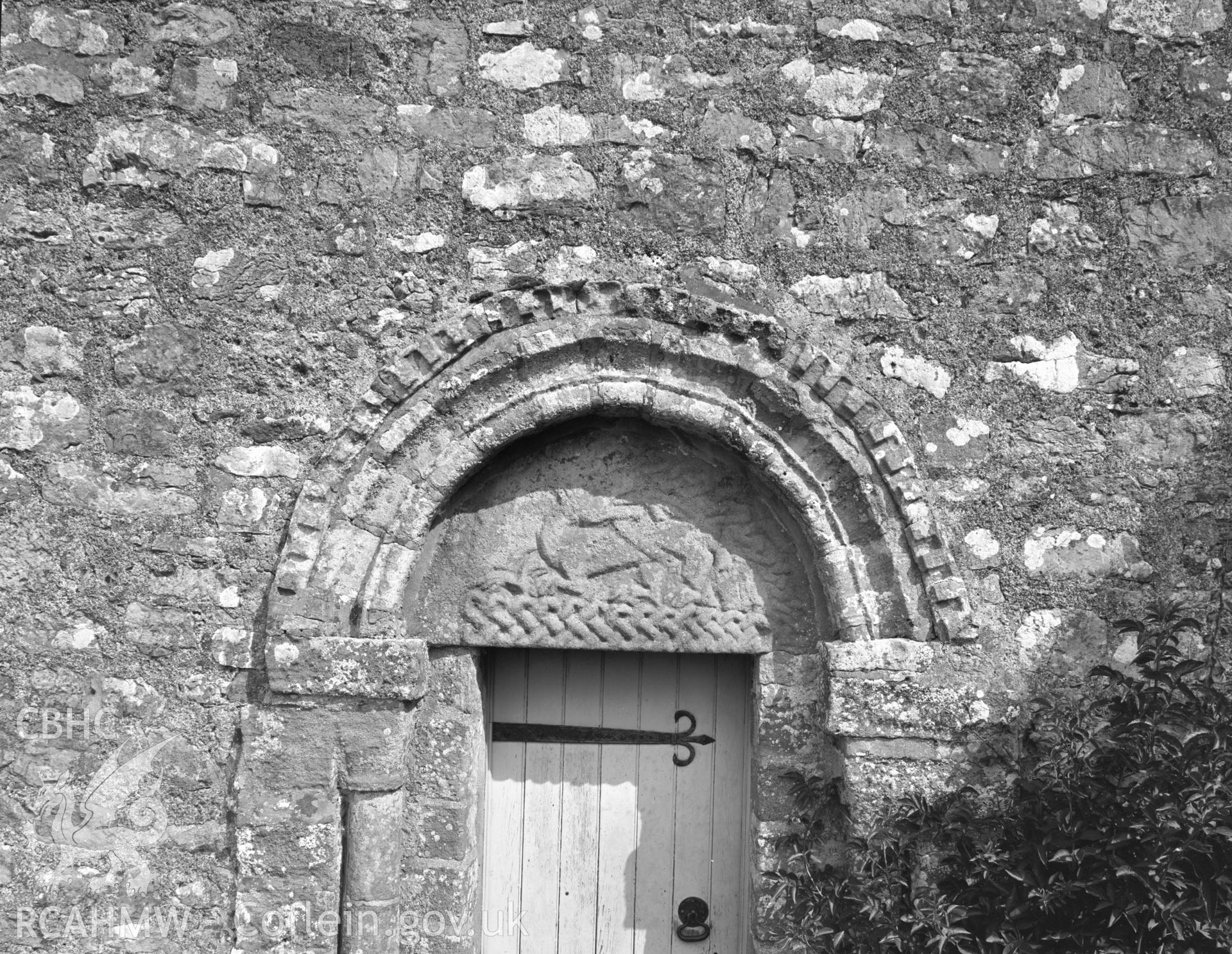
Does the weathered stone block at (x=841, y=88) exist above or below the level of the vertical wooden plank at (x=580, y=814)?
above

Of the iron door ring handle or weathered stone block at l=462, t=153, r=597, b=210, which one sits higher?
weathered stone block at l=462, t=153, r=597, b=210

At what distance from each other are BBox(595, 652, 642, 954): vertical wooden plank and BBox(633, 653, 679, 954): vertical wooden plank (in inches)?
0.9

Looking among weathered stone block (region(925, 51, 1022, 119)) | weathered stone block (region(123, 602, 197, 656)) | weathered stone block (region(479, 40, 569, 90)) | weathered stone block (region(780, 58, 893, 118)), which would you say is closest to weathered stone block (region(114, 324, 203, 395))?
weathered stone block (region(123, 602, 197, 656))

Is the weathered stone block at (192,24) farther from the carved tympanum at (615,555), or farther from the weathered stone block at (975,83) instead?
the weathered stone block at (975,83)

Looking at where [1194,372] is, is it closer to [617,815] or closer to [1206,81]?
[1206,81]

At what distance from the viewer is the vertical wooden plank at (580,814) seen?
129 inches

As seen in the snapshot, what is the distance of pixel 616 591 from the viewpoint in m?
3.06

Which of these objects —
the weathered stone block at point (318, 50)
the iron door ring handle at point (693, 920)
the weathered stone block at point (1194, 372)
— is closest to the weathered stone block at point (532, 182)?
the weathered stone block at point (318, 50)

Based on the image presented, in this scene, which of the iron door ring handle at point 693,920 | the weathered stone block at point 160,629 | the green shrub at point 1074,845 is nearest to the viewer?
the green shrub at point 1074,845

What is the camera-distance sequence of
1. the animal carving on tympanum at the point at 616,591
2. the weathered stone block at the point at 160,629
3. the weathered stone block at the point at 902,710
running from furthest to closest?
the animal carving on tympanum at the point at 616,591
the weathered stone block at the point at 160,629
the weathered stone block at the point at 902,710

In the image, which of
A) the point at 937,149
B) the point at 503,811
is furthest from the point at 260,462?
Result: the point at 937,149

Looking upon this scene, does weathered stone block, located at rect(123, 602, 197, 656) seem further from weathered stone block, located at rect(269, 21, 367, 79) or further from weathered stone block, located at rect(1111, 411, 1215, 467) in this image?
weathered stone block, located at rect(1111, 411, 1215, 467)

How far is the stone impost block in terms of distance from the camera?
2.84 meters

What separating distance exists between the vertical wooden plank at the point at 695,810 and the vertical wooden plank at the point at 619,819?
0.15 metres
